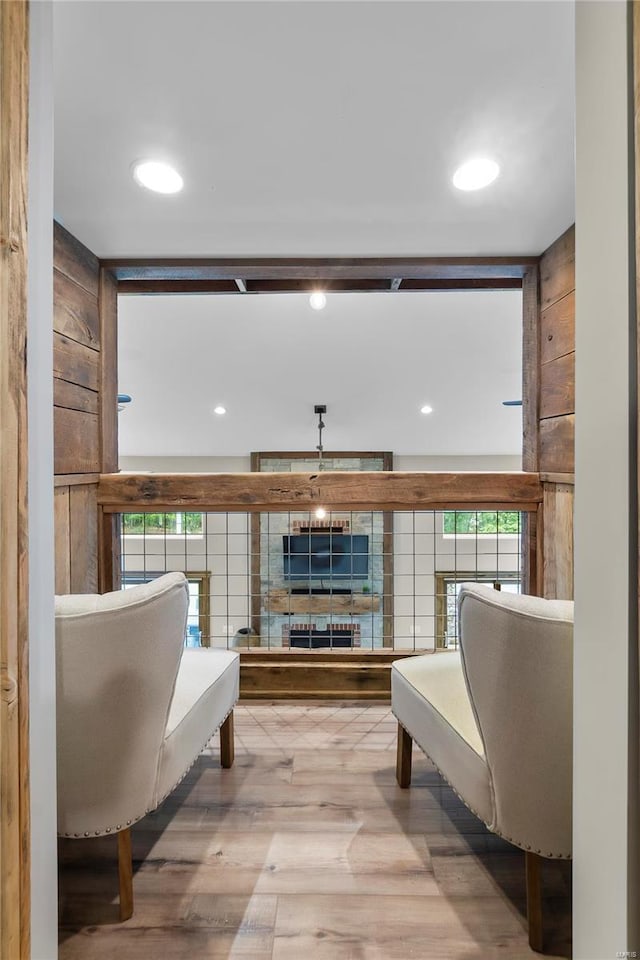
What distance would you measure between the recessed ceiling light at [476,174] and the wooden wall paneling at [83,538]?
6.54 ft

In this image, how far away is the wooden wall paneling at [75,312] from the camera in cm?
209

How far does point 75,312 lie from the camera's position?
7.28 ft

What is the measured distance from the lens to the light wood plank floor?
1.21 meters

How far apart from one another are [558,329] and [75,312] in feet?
7.20

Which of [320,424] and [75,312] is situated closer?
[75,312]

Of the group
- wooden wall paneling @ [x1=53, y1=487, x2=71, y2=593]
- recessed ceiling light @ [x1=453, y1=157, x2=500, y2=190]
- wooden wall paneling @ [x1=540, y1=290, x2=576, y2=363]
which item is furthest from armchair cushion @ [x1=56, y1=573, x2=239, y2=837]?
wooden wall paneling @ [x1=540, y1=290, x2=576, y2=363]

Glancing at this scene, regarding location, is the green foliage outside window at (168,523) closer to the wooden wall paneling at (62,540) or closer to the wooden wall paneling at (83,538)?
the wooden wall paneling at (83,538)

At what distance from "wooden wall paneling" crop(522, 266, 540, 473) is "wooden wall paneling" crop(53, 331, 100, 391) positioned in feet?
7.06

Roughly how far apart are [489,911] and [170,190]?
2421mm

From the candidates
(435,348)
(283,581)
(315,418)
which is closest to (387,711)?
(435,348)

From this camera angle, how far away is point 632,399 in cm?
72

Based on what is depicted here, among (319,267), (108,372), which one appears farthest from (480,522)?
(108,372)

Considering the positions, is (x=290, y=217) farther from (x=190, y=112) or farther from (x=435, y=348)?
(x=435, y=348)

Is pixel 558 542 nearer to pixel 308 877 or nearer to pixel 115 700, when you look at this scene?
pixel 308 877
